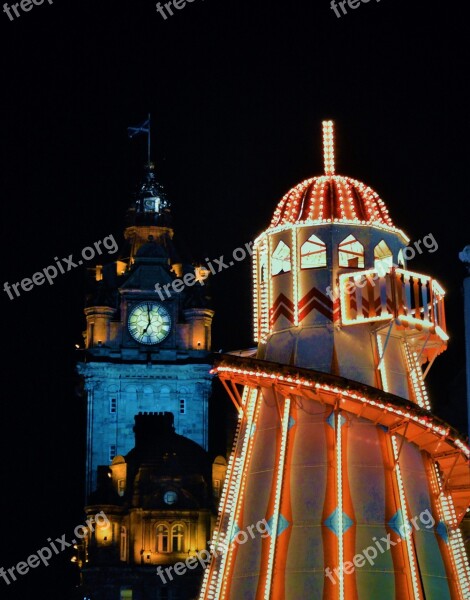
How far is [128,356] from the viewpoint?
120312 millimetres

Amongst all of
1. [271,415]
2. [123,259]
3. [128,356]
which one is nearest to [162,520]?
[128,356]

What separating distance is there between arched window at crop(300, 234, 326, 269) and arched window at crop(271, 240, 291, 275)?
1.62 feet

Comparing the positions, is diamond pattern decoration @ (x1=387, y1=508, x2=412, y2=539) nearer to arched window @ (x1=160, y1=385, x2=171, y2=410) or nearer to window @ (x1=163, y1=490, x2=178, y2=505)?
window @ (x1=163, y1=490, x2=178, y2=505)

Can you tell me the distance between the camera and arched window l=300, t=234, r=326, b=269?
42.7 m

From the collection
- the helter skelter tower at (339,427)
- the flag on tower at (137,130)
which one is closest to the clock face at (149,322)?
the flag on tower at (137,130)

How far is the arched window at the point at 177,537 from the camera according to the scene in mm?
108312

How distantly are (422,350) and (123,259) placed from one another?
83747 millimetres

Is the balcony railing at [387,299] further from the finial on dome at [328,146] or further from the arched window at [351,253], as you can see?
the finial on dome at [328,146]

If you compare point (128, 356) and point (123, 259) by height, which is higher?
point (123, 259)

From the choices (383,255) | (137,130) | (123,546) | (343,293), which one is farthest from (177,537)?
(343,293)

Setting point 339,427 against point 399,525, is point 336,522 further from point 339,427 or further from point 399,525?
point 339,427

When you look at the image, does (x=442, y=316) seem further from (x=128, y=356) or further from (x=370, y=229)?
(x=128, y=356)

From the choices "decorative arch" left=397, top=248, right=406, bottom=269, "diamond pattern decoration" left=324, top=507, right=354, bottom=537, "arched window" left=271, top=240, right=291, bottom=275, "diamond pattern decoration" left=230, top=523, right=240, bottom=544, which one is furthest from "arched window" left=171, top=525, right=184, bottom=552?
"diamond pattern decoration" left=324, top=507, right=354, bottom=537

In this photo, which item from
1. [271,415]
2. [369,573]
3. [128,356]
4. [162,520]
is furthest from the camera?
[128,356]
